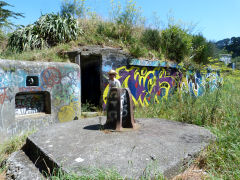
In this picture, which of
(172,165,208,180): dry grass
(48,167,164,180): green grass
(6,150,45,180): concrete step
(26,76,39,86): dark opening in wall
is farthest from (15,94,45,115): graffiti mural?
(172,165,208,180): dry grass

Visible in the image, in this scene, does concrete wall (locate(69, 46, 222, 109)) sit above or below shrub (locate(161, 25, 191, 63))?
below

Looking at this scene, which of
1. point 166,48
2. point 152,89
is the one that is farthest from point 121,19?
point 152,89

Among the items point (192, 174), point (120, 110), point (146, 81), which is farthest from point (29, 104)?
point (146, 81)

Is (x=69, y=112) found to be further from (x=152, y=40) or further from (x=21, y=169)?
(x=152, y=40)

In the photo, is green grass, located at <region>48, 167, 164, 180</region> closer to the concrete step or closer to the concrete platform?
the concrete platform

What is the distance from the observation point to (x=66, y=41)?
793 cm

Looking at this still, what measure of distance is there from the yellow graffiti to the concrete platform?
171cm

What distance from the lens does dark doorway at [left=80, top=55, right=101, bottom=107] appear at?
25.9 ft

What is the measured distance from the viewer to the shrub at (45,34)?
25.2 feet

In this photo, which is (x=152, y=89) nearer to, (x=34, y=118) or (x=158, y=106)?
(x=158, y=106)

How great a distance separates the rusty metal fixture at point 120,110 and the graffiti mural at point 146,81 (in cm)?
304

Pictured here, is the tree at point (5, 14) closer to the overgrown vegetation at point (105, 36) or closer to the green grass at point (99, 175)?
the overgrown vegetation at point (105, 36)

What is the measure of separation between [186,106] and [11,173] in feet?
13.3

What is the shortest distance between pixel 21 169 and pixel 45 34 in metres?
6.60
